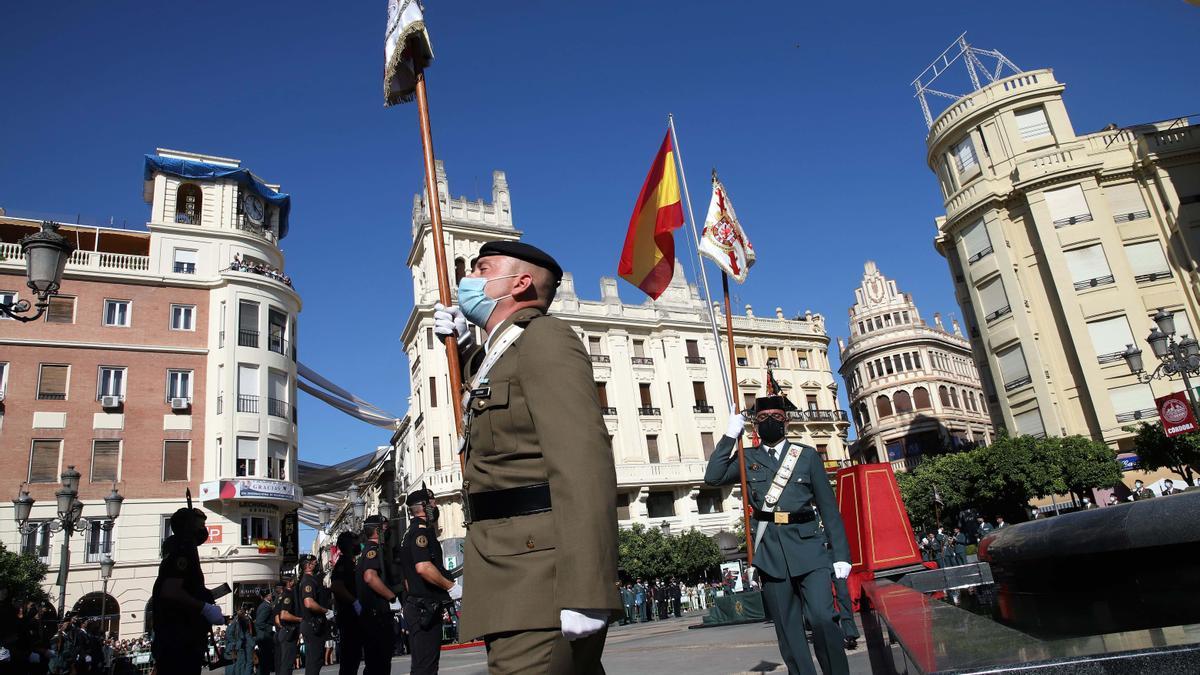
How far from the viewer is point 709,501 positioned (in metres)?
42.3

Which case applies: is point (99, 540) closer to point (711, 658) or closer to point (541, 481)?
point (711, 658)

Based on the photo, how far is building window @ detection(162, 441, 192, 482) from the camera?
90.8 ft

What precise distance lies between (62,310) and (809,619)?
102 feet

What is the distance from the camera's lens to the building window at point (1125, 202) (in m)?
30.5

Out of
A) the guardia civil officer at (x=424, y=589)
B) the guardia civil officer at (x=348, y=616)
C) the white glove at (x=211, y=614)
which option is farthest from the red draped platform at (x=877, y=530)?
the white glove at (x=211, y=614)

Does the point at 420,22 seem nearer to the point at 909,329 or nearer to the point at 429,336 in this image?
the point at 429,336

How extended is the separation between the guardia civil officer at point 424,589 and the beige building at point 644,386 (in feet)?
100

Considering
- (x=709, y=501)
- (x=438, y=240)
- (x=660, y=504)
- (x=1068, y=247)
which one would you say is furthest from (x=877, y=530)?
(x=709, y=501)

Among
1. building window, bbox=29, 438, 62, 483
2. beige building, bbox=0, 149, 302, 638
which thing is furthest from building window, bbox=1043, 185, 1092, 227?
building window, bbox=29, 438, 62, 483

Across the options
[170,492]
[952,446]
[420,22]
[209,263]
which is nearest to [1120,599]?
[420,22]

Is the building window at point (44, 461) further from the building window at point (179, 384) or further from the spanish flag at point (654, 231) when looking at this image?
the spanish flag at point (654, 231)

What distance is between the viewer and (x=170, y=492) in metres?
27.5

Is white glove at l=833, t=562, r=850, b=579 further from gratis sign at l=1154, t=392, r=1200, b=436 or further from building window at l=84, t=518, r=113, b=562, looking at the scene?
building window at l=84, t=518, r=113, b=562

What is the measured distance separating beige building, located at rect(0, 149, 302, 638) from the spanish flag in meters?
22.4
